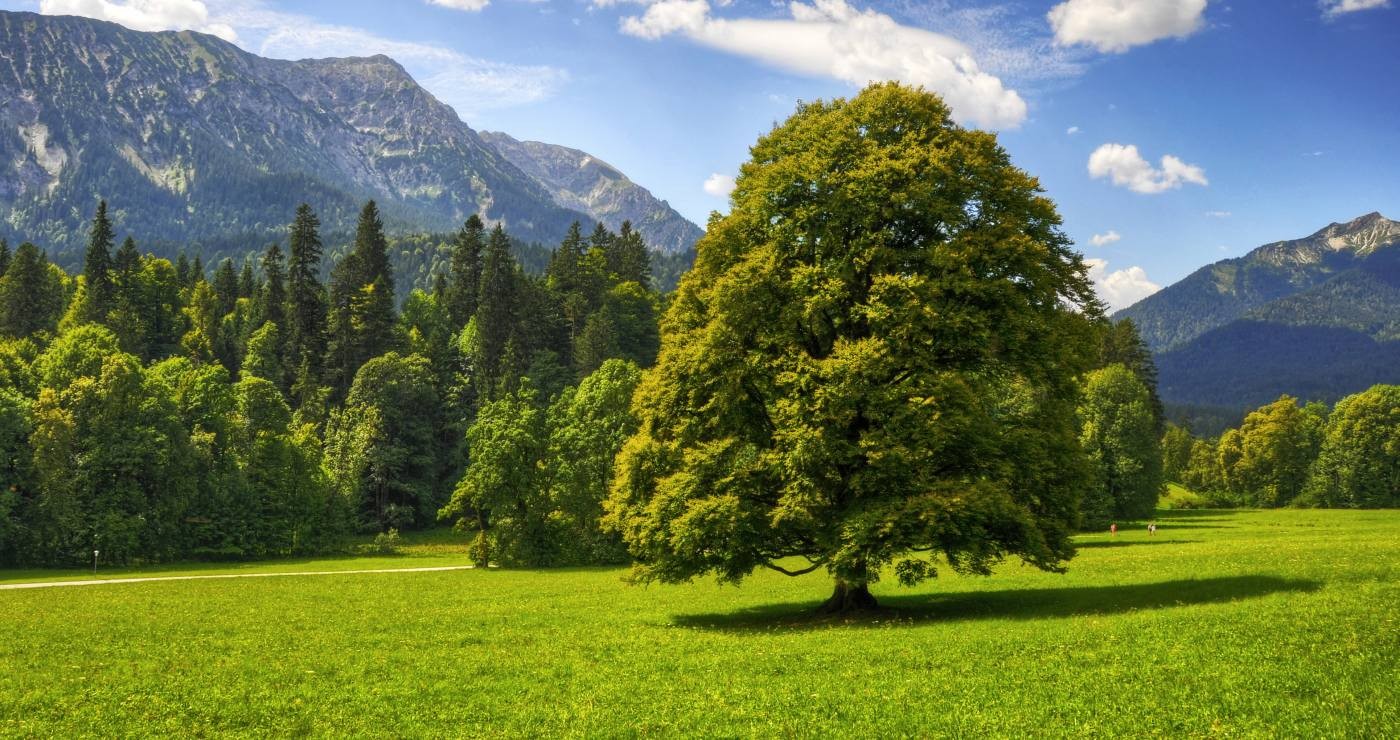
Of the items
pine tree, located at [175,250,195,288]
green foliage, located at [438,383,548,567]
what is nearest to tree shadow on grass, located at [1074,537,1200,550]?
green foliage, located at [438,383,548,567]

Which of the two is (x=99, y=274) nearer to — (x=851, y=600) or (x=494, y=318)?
(x=494, y=318)

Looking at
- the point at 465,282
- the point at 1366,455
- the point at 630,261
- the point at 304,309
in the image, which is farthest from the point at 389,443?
the point at 1366,455

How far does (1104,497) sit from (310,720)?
2851 inches

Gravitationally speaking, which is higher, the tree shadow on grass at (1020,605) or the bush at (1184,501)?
the tree shadow on grass at (1020,605)

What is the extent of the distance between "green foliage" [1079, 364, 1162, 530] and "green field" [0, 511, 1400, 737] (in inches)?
1682

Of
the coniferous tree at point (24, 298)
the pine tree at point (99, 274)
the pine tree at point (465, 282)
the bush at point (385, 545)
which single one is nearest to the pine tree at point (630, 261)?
the pine tree at point (465, 282)

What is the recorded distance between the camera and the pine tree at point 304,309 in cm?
10538

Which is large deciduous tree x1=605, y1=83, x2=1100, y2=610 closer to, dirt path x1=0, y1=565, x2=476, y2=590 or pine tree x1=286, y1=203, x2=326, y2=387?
dirt path x1=0, y1=565, x2=476, y2=590

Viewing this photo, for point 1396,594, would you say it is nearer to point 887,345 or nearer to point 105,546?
point 887,345

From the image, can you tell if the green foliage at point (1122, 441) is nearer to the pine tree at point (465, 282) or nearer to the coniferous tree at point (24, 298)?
the pine tree at point (465, 282)

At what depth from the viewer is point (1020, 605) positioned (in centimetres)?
2869

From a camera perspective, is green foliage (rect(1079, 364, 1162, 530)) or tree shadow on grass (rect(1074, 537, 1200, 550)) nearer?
tree shadow on grass (rect(1074, 537, 1200, 550))

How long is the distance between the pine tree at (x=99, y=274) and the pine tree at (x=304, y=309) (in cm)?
2094

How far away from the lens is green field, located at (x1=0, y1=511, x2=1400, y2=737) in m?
15.2
